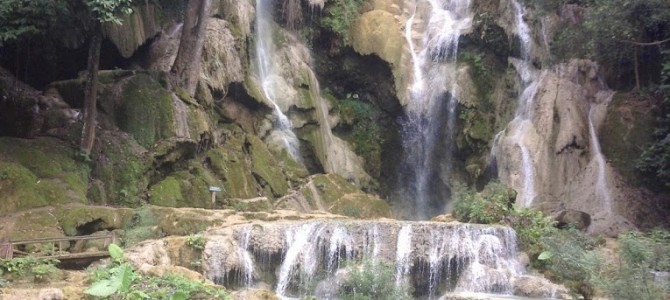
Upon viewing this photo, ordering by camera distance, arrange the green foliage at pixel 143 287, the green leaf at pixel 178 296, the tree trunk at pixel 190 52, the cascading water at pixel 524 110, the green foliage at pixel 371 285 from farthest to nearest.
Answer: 1. the cascading water at pixel 524 110
2. the tree trunk at pixel 190 52
3. the green foliage at pixel 371 285
4. the green foliage at pixel 143 287
5. the green leaf at pixel 178 296

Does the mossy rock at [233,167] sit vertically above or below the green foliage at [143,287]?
above

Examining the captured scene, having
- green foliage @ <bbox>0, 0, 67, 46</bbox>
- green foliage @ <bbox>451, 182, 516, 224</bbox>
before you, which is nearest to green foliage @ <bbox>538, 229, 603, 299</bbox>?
green foliage @ <bbox>451, 182, 516, 224</bbox>

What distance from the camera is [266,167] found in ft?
65.5

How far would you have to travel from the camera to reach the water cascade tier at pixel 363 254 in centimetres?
1304

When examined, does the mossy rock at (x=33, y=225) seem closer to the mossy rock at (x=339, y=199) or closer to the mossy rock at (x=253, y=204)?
the mossy rock at (x=253, y=204)

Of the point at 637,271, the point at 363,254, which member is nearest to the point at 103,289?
the point at 363,254

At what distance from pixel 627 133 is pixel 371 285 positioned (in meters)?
13.1

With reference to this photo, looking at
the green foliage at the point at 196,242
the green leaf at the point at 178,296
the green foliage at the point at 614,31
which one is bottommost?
the green leaf at the point at 178,296

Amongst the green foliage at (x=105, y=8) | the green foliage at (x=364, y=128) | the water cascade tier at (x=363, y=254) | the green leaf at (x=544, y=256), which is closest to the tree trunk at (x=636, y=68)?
the green foliage at (x=364, y=128)

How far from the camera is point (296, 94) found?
2312 centimetres

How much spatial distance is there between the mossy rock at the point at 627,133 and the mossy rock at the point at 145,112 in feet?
45.4

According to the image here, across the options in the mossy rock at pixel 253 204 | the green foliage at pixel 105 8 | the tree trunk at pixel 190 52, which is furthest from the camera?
the tree trunk at pixel 190 52

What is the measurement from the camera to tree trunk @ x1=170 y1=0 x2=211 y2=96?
18.7m

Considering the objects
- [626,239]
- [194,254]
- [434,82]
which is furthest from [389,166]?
[626,239]
